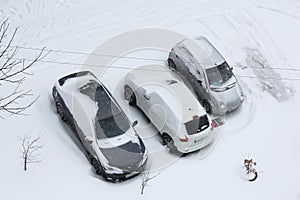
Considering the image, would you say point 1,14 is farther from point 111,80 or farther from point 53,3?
point 111,80

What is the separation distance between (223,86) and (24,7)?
670 cm

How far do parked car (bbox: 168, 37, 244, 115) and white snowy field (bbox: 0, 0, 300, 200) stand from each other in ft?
1.57

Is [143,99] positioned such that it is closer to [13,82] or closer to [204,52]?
[204,52]

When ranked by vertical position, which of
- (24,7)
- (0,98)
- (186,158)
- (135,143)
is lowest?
(186,158)

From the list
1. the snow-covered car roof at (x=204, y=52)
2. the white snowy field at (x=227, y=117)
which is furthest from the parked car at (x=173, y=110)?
the snow-covered car roof at (x=204, y=52)

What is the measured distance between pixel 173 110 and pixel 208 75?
6.07ft

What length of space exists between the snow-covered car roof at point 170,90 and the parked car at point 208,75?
0.61 m

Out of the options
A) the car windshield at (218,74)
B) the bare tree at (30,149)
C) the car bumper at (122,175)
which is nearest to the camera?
the bare tree at (30,149)

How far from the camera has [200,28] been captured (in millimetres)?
16531

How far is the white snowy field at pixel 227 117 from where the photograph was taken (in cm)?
1212

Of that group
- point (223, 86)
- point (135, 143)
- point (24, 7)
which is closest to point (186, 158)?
point (135, 143)

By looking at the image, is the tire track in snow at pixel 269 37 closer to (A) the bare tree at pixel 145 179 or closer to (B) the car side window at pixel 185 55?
(B) the car side window at pixel 185 55

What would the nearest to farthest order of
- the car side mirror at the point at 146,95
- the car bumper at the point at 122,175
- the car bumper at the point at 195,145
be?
the car bumper at the point at 122,175 → the car bumper at the point at 195,145 → the car side mirror at the point at 146,95

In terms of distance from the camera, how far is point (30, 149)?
1235cm
